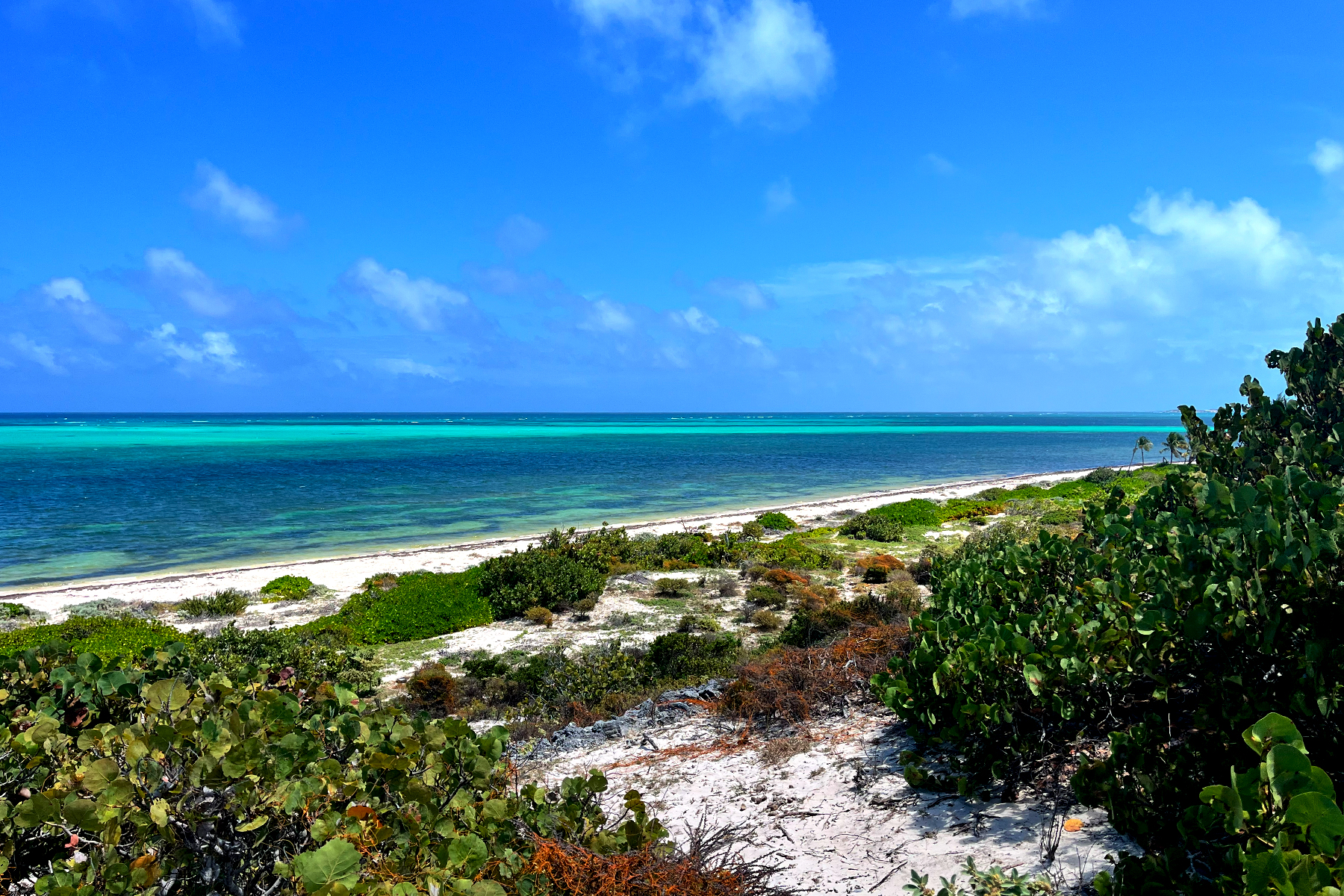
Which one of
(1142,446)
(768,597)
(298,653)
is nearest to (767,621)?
(768,597)

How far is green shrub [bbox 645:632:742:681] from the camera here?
9.44 m

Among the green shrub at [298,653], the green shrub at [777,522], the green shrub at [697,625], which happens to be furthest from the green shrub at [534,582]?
the green shrub at [777,522]

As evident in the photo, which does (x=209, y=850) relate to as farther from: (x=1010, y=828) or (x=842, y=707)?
(x=842, y=707)

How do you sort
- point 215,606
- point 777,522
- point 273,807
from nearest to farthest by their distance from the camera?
point 273,807 < point 215,606 < point 777,522

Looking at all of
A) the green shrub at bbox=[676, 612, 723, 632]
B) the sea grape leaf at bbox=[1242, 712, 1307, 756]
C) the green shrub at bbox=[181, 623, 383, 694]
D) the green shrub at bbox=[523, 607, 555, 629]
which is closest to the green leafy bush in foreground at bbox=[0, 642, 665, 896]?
the sea grape leaf at bbox=[1242, 712, 1307, 756]

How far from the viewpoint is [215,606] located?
14.8m

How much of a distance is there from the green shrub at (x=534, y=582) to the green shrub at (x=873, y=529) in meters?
9.61

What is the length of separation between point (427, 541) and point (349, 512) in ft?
27.8

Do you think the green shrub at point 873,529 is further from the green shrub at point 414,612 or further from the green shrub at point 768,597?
the green shrub at point 414,612

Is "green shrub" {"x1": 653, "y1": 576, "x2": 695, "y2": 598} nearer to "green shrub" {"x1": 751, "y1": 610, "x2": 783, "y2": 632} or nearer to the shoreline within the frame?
"green shrub" {"x1": 751, "y1": 610, "x2": 783, "y2": 632}

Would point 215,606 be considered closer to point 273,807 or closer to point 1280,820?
point 273,807

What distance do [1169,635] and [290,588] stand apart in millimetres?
16988

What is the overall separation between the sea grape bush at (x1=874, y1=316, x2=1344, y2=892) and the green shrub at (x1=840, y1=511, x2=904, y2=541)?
15.0m

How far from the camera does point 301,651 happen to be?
10.5 meters
